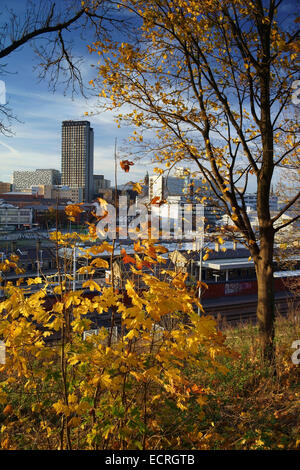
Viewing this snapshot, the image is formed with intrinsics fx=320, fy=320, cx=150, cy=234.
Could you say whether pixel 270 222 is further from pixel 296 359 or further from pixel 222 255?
pixel 222 255

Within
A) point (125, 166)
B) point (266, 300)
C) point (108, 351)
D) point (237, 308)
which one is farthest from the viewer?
point (237, 308)

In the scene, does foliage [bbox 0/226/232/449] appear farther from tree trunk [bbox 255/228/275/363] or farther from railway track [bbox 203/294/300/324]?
railway track [bbox 203/294/300/324]

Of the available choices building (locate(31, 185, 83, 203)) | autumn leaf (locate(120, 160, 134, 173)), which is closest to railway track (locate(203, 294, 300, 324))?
building (locate(31, 185, 83, 203))

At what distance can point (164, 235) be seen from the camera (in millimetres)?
2900

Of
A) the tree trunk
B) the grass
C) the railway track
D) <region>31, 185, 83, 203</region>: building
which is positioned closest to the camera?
<region>31, 185, 83, 203</region>: building

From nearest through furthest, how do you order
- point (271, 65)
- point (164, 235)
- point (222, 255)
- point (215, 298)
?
point (164, 235), point (271, 65), point (215, 298), point (222, 255)

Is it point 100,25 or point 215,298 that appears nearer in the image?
point 100,25

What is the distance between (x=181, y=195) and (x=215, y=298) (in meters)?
14.3

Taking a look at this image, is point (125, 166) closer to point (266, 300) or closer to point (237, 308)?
point (266, 300)

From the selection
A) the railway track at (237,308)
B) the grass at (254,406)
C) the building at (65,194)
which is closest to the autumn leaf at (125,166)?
the building at (65,194)

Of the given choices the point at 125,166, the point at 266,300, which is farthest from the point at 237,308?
the point at 125,166

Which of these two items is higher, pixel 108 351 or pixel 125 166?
pixel 125 166
